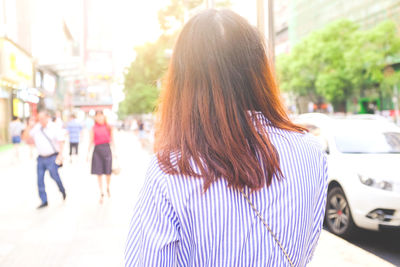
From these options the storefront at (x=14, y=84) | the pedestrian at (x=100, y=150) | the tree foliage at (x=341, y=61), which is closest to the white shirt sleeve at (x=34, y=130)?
the pedestrian at (x=100, y=150)

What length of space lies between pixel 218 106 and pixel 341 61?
175ft

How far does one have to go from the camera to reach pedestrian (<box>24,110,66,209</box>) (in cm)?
801

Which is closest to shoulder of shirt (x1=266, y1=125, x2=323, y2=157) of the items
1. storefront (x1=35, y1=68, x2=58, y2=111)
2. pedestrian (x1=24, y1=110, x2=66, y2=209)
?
pedestrian (x1=24, y1=110, x2=66, y2=209)

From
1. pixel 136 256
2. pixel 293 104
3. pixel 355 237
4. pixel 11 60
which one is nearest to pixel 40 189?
pixel 355 237

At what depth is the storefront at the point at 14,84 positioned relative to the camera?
25.9m

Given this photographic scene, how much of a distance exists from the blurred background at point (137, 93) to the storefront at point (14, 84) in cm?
8

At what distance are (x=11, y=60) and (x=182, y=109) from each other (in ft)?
92.2

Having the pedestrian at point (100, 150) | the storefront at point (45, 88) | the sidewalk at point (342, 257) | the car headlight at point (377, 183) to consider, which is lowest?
the sidewalk at point (342, 257)

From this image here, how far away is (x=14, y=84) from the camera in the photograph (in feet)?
94.7

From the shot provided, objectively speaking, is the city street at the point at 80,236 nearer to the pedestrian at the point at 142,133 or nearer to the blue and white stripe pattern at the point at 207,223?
the blue and white stripe pattern at the point at 207,223

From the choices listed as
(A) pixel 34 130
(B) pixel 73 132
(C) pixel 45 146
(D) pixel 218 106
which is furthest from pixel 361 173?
(B) pixel 73 132

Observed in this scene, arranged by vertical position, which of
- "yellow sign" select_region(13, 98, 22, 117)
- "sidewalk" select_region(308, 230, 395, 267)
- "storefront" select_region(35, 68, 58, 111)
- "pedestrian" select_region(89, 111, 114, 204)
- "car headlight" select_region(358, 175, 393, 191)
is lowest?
"sidewalk" select_region(308, 230, 395, 267)

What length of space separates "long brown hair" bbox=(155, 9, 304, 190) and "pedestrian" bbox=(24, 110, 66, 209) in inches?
280

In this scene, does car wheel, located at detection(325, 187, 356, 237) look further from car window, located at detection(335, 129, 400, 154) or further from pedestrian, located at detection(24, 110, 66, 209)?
pedestrian, located at detection(24, 110, 66, 209)
